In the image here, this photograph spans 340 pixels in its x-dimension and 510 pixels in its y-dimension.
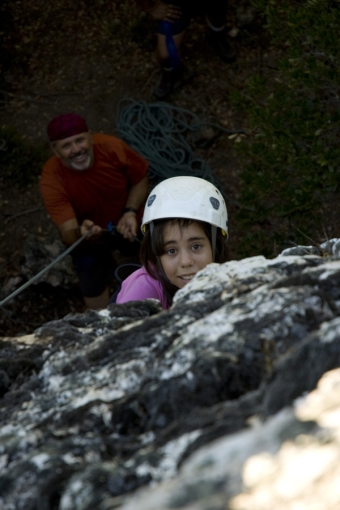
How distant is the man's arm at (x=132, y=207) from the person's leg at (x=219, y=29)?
101 inches

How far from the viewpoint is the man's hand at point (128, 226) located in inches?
193

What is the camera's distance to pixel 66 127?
4.88 meters

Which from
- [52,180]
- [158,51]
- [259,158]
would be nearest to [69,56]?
[158,51]

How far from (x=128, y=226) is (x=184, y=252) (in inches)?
81.0

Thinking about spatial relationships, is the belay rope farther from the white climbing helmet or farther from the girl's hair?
the girl's hair

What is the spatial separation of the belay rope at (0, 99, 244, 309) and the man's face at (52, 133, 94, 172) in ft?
5.66

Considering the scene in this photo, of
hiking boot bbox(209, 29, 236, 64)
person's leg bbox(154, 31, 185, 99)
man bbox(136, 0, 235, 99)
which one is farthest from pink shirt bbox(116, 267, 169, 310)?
hiking boot bbox(209, 29, 236, 64)

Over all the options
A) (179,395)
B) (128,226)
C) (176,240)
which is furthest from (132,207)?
(179,395)

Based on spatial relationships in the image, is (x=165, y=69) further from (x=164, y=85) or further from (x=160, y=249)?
(x=160, y=249)

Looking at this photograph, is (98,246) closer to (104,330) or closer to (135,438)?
(104,330)

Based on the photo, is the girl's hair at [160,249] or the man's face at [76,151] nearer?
the girl's hair at [160,249]

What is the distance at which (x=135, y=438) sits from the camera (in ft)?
4.49

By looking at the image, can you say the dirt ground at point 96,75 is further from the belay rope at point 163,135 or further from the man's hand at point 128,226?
the man's hand at point 128,226

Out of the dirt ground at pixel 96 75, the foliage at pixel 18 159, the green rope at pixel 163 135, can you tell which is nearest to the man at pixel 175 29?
the dirt ground at pixel 96 75
